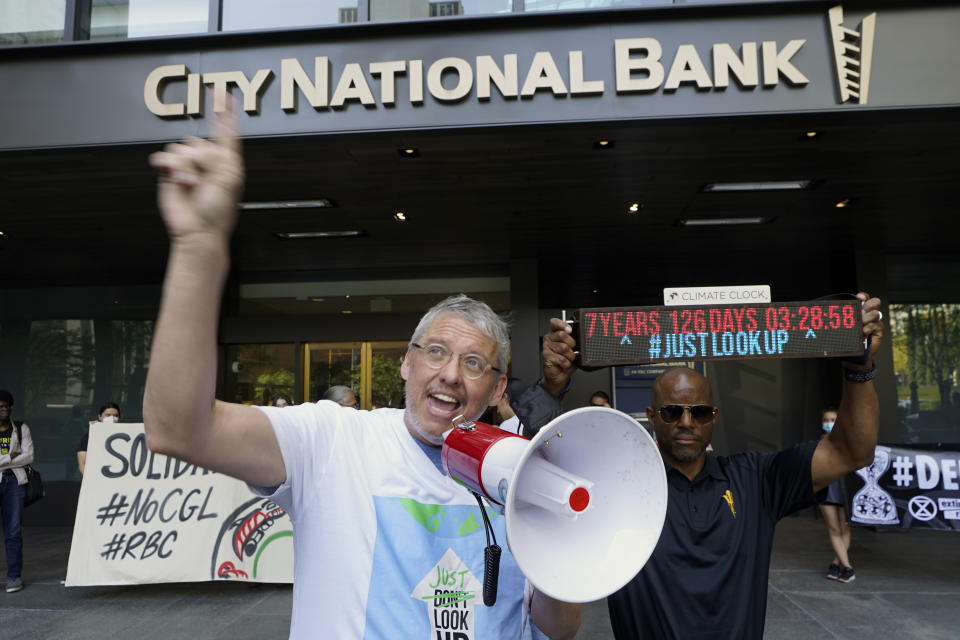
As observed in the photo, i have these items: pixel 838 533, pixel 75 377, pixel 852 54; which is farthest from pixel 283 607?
pixel 75 377

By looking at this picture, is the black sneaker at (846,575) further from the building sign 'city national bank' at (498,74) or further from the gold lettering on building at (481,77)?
the gold lettering on building at (481,77)

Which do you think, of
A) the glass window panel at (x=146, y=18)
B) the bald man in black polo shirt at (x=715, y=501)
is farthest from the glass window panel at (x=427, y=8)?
the bald man in black polo shirt at (x=715, y=501)

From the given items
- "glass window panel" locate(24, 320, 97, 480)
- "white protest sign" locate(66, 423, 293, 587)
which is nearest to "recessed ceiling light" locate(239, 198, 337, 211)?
"white protest sign" locate(66, 423, 293, 587)

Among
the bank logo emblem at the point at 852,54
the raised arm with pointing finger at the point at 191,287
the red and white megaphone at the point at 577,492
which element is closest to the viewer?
the raised arm with pointing finger at the point at 191,287

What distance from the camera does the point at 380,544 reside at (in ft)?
4.66

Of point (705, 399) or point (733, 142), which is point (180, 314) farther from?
point (733, 142)

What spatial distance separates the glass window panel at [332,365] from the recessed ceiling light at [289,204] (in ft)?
10.1

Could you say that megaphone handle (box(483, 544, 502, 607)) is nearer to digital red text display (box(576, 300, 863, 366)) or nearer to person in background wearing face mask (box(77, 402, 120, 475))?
digital red text display (box(576, 300, 863, 366))

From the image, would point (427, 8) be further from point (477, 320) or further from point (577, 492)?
point (577, 492)

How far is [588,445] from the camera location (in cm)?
126

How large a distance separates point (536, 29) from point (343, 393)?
3672 millimetres

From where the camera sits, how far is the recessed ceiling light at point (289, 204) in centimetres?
700

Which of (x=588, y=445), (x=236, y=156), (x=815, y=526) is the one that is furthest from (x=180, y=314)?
(x=815, y=526)

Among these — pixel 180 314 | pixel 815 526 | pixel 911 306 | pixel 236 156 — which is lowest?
pixel 815 526
